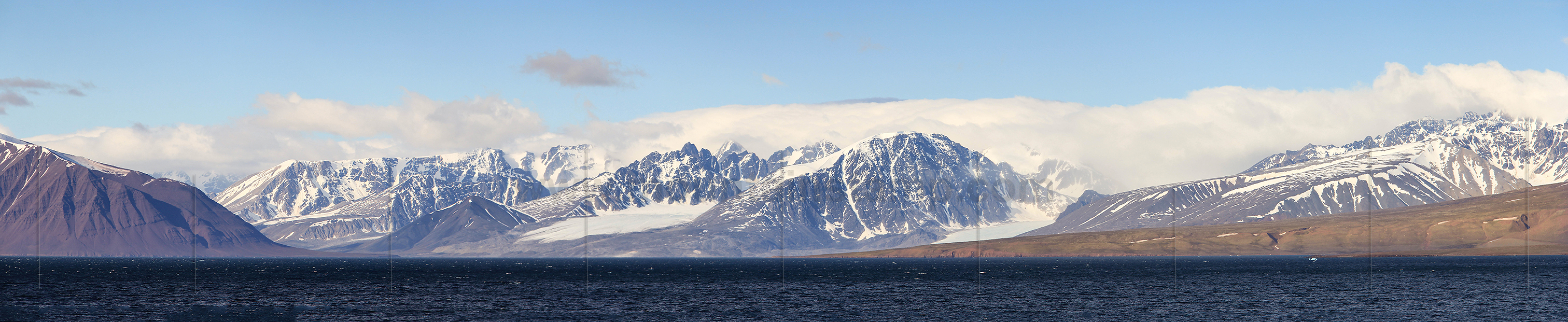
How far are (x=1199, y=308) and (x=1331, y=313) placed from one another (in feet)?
59.0

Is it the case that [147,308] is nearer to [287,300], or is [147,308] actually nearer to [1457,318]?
[287,300]

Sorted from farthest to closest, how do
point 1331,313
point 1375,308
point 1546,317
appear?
point 1375,308, point 1331,313, point 1546,317

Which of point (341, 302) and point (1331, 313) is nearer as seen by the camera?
point (1331, 313)

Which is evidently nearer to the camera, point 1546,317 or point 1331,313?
point 1546,317

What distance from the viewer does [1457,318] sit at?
462ft

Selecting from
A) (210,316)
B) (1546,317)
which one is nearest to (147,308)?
(210,316)

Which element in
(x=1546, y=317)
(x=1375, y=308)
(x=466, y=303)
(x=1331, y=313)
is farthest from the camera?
(x=466, y=303)

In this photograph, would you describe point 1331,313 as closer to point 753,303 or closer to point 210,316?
point 753,303

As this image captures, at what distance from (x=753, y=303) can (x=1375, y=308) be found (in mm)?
90300

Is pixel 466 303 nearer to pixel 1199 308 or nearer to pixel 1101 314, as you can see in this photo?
pixel 1101 314

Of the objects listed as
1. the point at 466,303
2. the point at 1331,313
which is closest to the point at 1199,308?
the point at 1331,313

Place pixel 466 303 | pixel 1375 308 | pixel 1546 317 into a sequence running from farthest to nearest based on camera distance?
A: pixel 466 303
pixel 1375 308
pixel 1546 317

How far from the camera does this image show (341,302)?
182875 mm

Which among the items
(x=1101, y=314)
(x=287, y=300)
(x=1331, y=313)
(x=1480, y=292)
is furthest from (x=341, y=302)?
(x=1480, y=292)
